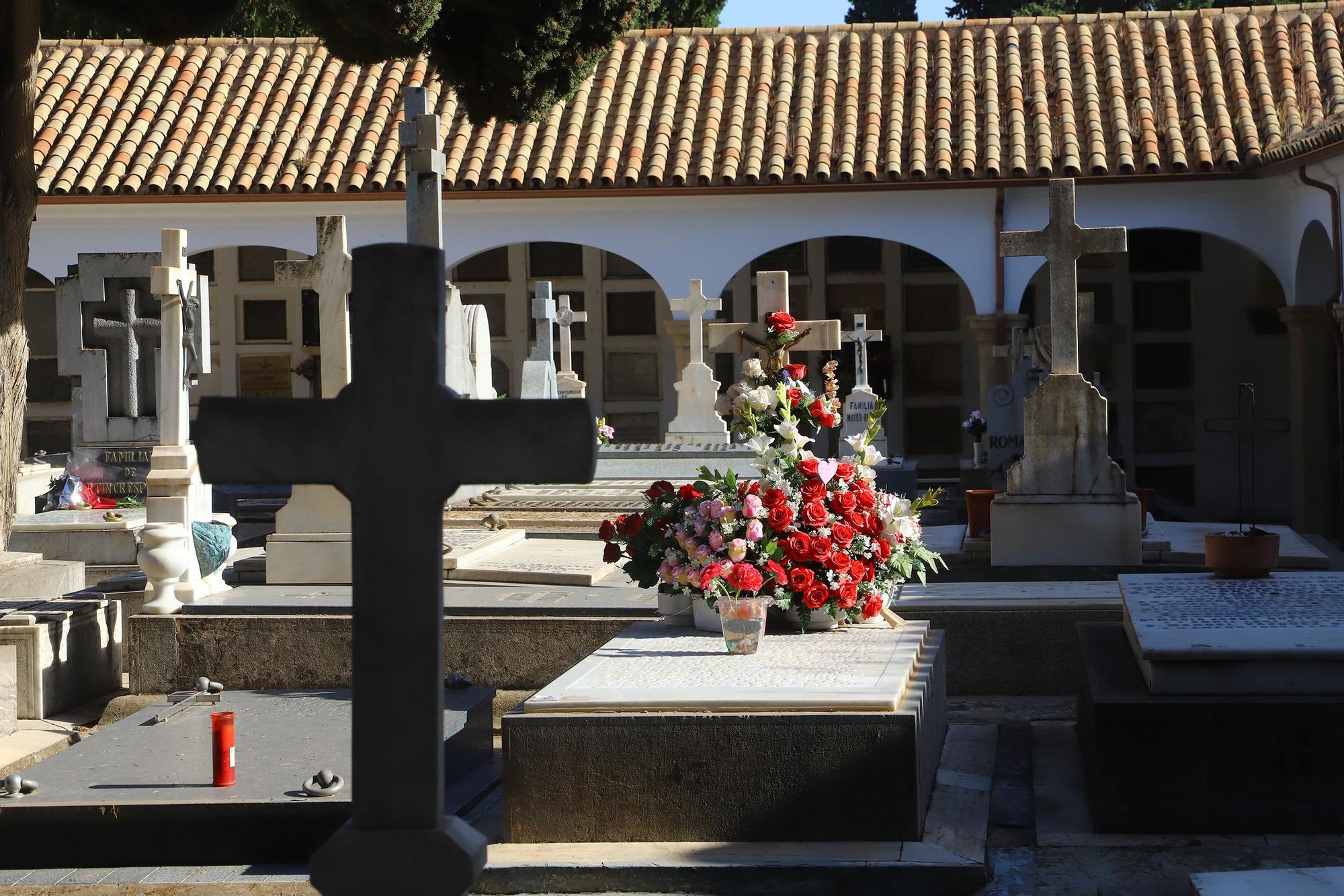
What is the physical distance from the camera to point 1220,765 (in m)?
4.00

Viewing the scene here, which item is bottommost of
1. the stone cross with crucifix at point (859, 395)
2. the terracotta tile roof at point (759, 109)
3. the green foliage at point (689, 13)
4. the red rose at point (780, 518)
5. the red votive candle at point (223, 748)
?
the red votive candle at point (223, 748)

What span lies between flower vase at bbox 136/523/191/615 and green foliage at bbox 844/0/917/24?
92.3 feet

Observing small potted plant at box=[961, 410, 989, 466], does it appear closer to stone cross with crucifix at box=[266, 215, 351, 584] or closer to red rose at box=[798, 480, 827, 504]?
stone cross with crucifix at box=[266, 215, 351, 584]

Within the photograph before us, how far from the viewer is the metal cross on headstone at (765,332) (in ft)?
36.9

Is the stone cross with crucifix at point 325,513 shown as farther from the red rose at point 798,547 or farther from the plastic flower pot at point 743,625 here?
the plastic flower pot at point 743,625

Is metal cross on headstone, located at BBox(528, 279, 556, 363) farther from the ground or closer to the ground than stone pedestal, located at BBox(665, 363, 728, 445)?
farther from the ground

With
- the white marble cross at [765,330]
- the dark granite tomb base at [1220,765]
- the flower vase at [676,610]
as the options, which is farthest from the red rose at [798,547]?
the white marble cross at [765,330]

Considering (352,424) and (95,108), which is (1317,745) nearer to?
(352,424)

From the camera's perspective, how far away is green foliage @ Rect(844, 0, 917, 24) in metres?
33.1

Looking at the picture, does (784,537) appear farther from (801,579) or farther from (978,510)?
(978,510)

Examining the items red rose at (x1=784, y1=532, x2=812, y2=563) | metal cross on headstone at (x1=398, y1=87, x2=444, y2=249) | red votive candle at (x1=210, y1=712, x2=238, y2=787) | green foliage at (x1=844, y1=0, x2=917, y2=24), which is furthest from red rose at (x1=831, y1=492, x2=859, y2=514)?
green foliage at (x1=844, y1=0, x2=917, y2=24)

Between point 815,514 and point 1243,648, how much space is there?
1.38 meters

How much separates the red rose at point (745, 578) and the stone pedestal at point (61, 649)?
313cm

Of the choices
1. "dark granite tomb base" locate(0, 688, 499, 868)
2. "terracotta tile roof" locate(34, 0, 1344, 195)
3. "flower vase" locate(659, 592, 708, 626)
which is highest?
"terracotta tile roof" locate(34, 0, 1344, 195)
